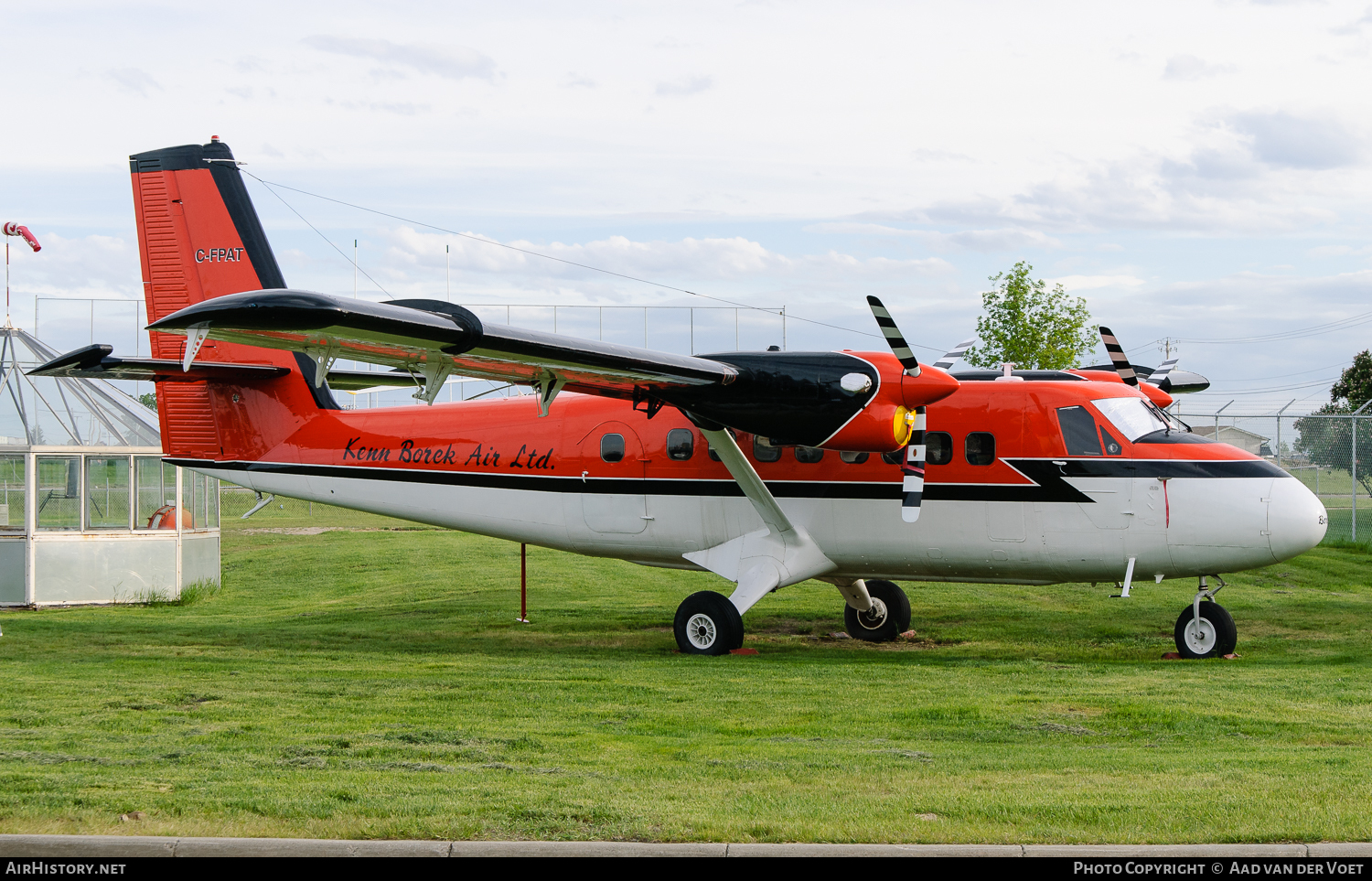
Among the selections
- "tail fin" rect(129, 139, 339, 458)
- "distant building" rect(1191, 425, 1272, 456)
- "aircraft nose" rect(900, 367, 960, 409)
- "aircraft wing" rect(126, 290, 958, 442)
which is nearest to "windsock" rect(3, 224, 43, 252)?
"tail fin" rect(129, 139, 339, 458)

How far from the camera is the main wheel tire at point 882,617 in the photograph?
651 inches

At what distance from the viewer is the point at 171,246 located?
54.4 feet

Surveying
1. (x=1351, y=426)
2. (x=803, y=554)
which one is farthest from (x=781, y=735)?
(x=1351, y=426)

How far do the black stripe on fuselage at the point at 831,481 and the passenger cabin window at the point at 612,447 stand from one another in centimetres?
28

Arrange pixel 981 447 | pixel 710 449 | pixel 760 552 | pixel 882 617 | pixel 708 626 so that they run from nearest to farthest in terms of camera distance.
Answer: pixel 981 447 < pixel 708 626 < pixel 760 552 < pixel 710 449 < pixel 882 617

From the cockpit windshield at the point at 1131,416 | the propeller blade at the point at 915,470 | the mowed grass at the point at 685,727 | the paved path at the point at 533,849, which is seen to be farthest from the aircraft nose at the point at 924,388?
the paved path at the point at 533,849

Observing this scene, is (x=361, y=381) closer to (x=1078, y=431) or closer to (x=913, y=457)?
(x=913, y=457)

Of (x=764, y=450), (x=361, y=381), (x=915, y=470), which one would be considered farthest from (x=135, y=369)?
(x=915, y=470)

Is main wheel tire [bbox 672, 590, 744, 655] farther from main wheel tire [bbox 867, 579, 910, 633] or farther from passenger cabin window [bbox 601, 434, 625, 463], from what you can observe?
main wheel tire [bbox 867, 579, 910, 633]

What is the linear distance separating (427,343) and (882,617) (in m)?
8.02

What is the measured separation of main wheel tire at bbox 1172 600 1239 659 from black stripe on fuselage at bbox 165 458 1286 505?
171 centimetres

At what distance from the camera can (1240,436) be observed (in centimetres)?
2778

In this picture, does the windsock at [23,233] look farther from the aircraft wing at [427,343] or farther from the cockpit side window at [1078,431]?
the cockpit side window at [1078,431]

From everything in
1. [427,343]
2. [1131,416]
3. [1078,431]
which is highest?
[427,343]
